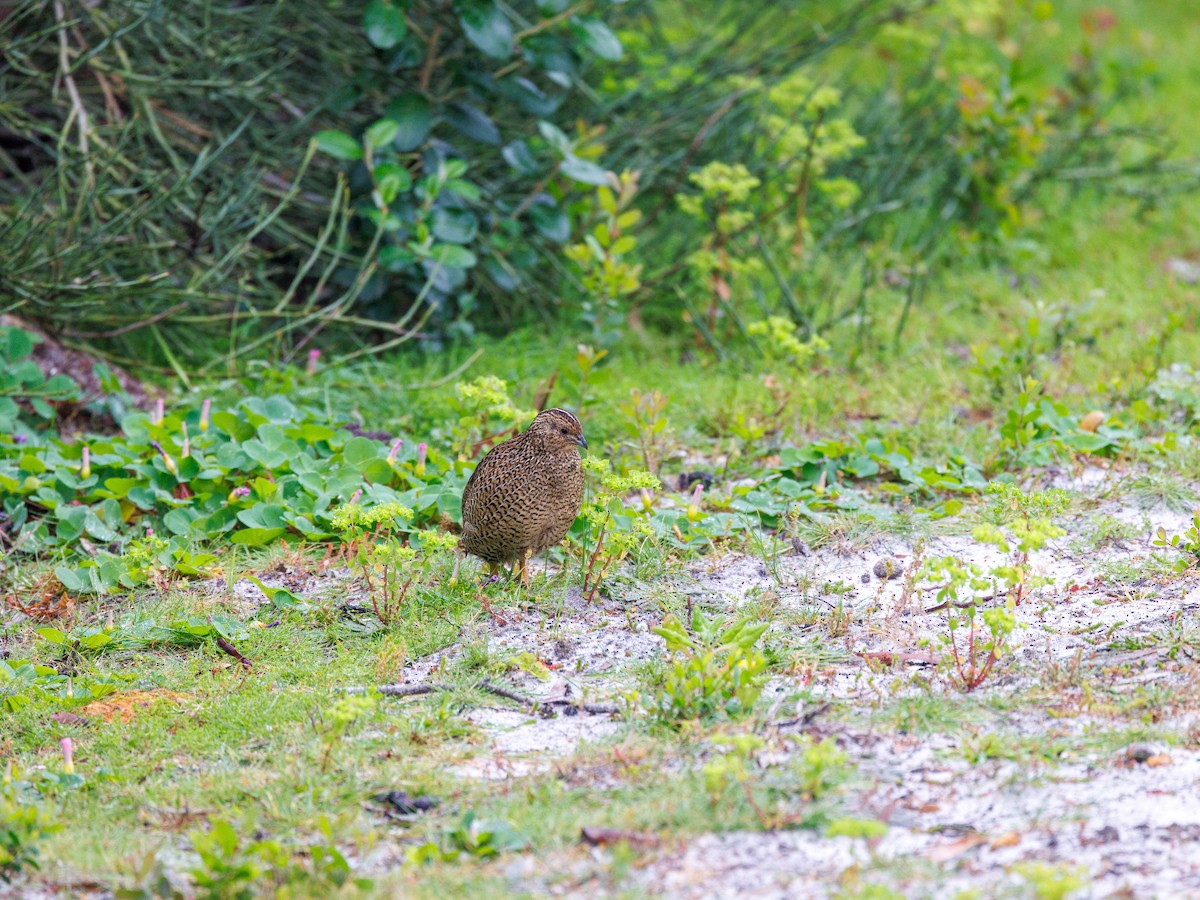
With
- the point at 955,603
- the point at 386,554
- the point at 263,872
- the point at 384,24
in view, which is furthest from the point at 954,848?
the point at 384,24

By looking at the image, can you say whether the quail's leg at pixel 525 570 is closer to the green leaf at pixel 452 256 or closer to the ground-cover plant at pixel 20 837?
the ground-cover plant at pixel 20 837

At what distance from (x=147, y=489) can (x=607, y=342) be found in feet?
7.05

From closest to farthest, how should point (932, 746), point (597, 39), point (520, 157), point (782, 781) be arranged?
point (782, 781), point (932, 746), point (597, 39), point (520, 157)

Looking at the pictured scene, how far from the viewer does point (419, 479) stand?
17.4 ft

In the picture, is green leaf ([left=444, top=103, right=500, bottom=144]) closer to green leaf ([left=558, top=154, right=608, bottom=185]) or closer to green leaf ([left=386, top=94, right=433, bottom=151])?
green leaf ([left=386, top=94, right=433, bottom=151])

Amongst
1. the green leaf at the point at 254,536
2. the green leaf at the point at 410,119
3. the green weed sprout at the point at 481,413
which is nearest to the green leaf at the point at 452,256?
the green leaf at the point at 410,119

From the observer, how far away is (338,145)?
6.45 meters

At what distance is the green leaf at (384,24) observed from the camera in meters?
6.28

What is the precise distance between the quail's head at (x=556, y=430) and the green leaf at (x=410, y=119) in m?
2.51

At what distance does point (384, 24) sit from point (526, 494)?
9.83 feet

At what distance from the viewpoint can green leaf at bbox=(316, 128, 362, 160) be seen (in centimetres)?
643

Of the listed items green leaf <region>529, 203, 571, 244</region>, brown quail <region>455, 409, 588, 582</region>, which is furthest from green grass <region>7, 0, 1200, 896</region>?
green leaf <region>529, 203, 571, 244</region>

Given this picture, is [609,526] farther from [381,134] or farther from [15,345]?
[15,345]

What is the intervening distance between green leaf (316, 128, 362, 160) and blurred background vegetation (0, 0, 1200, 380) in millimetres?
15
